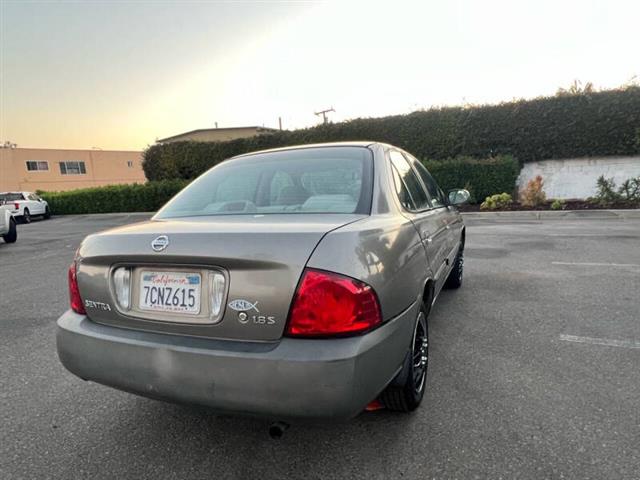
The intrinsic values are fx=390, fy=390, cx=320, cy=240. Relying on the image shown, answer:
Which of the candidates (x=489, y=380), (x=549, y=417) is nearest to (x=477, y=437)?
(x=549, y=417)

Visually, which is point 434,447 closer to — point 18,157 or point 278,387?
point 278,387

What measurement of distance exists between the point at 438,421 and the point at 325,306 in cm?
117

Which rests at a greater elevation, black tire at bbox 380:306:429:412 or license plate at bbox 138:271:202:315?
license plate at bbox 138:271:202:315

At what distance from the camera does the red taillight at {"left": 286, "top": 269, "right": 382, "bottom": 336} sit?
148 cm

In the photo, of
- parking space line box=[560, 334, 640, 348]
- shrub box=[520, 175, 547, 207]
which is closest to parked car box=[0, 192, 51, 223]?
shrub box=[520, 175, 547, 207]

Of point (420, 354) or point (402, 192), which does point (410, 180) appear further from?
point (420, 354)

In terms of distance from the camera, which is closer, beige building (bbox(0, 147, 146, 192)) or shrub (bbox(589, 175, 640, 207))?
shrub (bbox(589, 175, 640, 207))

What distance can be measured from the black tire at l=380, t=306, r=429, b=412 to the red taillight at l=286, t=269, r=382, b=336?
25.6 inches

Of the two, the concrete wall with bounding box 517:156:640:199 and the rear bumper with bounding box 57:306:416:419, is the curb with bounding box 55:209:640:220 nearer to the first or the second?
the concrete wall with bounding box 517:156:640:199

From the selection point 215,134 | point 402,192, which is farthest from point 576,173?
point 215,134

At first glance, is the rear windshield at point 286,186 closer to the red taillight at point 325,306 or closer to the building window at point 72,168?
the red taillight at point 325,306

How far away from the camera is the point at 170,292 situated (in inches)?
66.6

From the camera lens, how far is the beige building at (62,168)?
38.8m

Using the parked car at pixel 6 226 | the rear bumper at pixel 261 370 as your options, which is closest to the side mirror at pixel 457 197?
the rear bumper at pixel 261 370
